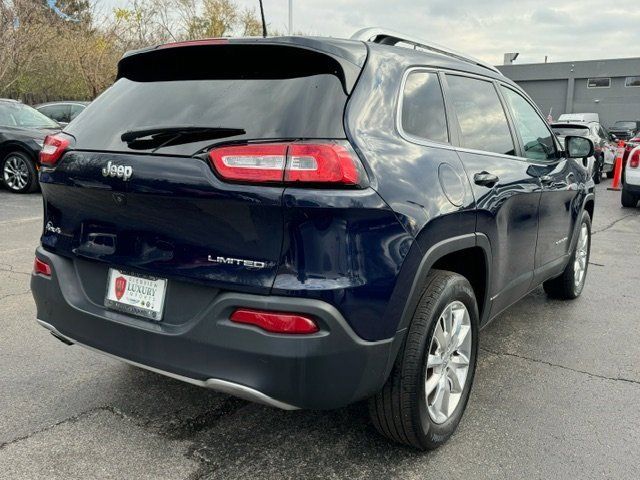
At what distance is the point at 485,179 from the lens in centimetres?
294

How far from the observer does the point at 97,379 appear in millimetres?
3268

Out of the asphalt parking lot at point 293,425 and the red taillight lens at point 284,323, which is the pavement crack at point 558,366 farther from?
the red taillight lens at point 284,323

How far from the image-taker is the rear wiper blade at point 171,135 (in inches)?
87.8

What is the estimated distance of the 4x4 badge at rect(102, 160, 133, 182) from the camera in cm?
231

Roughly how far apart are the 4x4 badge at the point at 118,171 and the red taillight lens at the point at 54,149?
396mm

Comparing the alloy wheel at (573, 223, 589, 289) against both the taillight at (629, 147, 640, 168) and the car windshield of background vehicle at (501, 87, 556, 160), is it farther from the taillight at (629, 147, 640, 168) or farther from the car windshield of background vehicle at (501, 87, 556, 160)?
the taillight at (629, 147, 640, 168)

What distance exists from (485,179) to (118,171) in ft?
5.77

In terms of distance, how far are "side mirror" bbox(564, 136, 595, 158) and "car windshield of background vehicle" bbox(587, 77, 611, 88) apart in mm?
42789

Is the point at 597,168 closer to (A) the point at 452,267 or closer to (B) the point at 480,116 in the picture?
(B) the point at 480,116

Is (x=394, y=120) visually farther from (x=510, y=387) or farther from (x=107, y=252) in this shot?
(x=510, y=387)

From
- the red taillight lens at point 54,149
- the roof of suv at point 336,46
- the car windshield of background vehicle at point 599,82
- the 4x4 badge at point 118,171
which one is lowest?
the 4x4 badge at point 118,171

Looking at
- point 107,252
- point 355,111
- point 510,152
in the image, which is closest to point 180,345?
point 107,252

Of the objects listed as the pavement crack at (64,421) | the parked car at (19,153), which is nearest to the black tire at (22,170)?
the parked car at (19,153)

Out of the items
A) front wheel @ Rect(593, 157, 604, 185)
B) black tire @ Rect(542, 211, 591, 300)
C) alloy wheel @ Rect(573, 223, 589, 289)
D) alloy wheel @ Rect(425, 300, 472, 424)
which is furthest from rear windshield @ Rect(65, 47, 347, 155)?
front wheel @ Rect(593, 157, 604, 185)
